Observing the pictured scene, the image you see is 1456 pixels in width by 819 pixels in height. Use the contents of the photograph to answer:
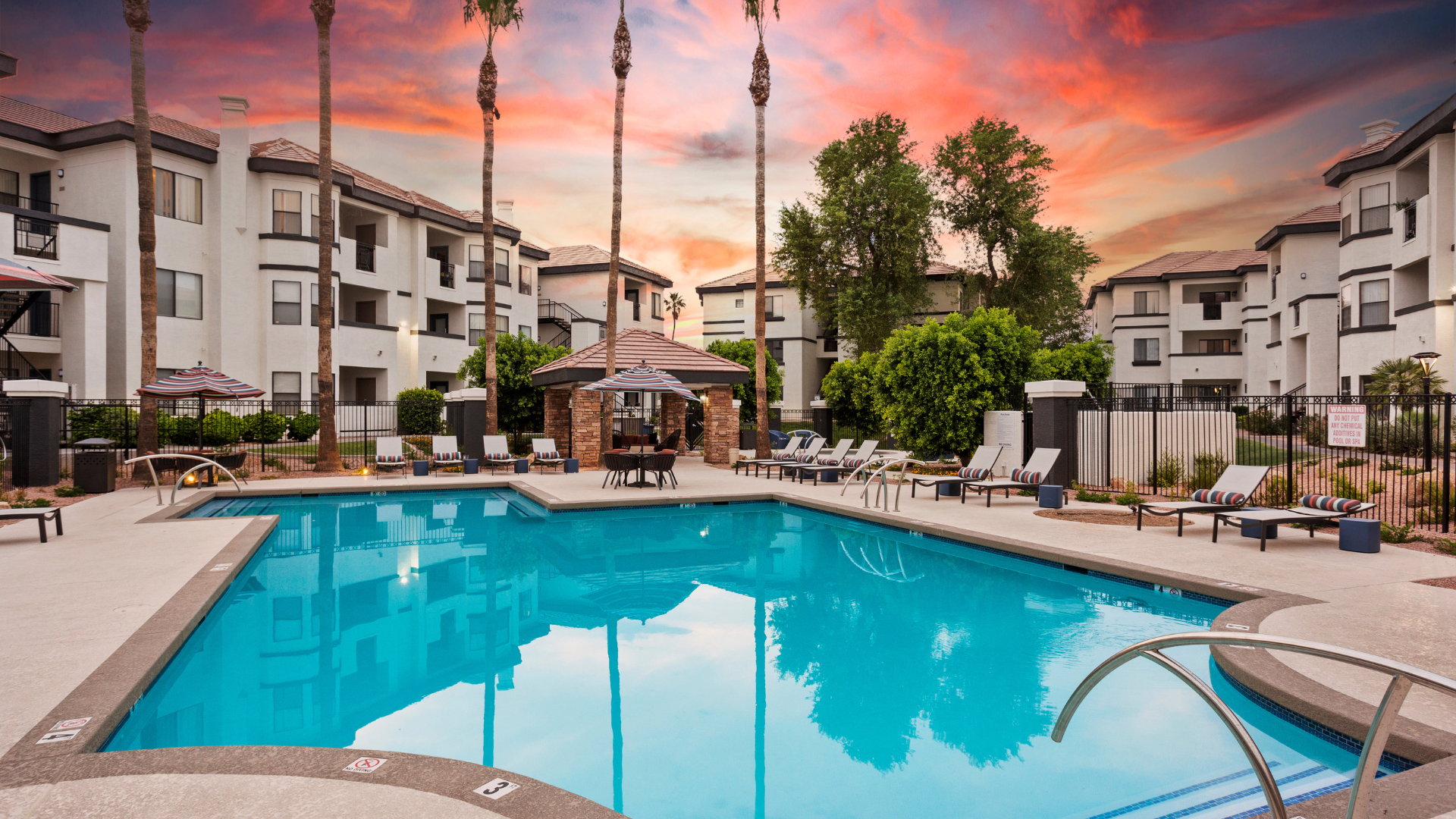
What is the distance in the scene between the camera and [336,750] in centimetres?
363

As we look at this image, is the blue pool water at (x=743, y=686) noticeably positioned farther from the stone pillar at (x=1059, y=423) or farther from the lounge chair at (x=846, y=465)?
the lounge chair at (x=846, y=465)

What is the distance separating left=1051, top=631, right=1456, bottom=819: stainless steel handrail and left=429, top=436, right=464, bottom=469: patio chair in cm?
1978

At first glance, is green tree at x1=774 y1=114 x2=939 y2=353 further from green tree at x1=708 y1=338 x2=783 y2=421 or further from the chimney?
the chimney

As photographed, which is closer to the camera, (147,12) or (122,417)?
(147,12)

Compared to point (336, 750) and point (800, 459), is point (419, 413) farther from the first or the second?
point (336, 750)

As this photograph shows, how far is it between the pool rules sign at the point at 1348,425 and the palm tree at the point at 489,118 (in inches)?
761

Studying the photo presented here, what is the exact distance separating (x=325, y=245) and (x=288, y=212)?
33.1ft

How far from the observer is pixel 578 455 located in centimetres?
2181

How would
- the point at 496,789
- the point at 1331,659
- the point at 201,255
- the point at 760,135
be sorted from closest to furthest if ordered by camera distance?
1. the point at 1331,659
2. the point at 496,789
3. the point at 760,135
4. the point at 201,255

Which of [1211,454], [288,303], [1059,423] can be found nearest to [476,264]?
[288,303]

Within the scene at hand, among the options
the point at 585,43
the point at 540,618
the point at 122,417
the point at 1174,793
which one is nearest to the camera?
the point at 1174,793

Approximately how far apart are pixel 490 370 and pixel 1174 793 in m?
20.7

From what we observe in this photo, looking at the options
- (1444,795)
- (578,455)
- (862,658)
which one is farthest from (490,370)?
(1444,795)

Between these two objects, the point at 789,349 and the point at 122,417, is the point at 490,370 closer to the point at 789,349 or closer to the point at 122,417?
the point at 122,417
